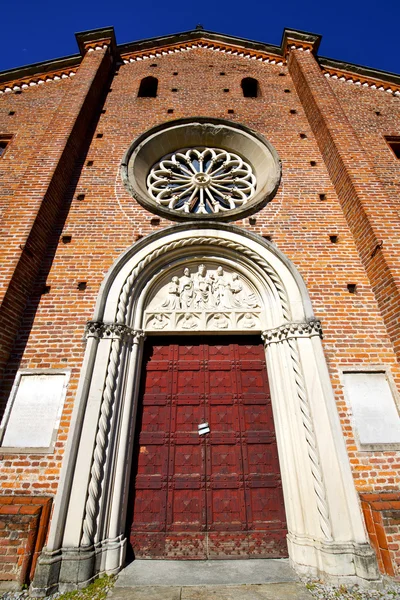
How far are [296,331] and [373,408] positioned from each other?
5.09 feet

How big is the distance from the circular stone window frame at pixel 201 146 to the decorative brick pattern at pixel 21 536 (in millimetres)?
5282

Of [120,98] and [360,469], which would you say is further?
[120,98]

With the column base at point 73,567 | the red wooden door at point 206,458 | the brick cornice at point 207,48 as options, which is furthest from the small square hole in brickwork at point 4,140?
the column base at point 73,567

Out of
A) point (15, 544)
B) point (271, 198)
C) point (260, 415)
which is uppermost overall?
point (271, 198)

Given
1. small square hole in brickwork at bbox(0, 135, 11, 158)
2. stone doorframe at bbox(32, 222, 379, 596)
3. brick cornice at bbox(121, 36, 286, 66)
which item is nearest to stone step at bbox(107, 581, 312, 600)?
stone doorframe at bbox(32, 222, 379, 596)

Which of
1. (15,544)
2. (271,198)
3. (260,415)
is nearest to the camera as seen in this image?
(15,544)

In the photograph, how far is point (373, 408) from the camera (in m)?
4.55

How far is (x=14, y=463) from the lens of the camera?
4.16 m

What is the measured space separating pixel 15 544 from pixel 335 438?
164 inches

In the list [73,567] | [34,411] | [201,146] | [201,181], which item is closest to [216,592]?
[73,567]

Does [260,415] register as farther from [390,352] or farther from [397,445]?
[390,352]

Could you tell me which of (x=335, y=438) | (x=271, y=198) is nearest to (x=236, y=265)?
(x=271, y=198)

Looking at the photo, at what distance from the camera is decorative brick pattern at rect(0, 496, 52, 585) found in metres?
3.48

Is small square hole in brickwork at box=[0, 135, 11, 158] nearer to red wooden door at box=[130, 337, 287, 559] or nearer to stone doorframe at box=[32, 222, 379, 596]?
stone doorframe at box=[32, 222, 379, 596]
